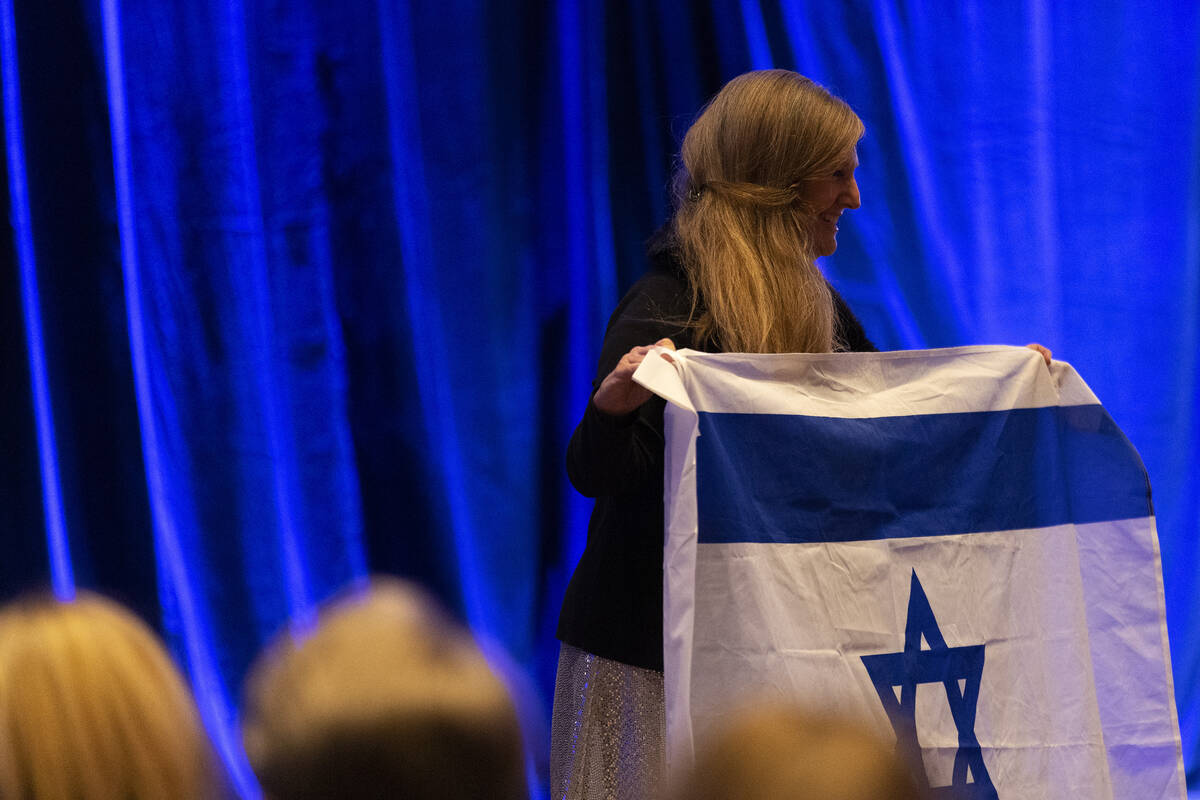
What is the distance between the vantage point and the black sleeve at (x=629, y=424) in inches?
54.5

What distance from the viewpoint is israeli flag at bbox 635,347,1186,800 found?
1413 millimetres

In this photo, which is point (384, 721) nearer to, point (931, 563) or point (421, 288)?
point (931, 563)

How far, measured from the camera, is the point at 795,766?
0.59m

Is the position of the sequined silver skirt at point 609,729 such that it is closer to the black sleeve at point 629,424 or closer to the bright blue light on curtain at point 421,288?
the black sleeve at point 629,424

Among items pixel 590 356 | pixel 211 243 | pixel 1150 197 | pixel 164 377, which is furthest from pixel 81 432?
pixel 1150 197

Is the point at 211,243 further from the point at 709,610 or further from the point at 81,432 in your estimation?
the point at 709,610

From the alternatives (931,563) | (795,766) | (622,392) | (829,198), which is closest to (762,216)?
(829,198)

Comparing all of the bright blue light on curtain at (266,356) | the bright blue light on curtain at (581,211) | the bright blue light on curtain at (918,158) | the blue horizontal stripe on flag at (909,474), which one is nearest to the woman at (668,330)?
the blue horizontal stripe on flag at (909,474)

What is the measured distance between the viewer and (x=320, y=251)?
8.56 ft

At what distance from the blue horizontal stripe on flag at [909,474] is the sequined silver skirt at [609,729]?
0.21 meters

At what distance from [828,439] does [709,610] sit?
0.29 meters

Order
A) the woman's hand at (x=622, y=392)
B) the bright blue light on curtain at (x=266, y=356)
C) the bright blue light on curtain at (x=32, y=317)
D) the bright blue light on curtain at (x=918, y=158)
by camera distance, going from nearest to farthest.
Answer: the woman's hand at (x=622, y=392) < the bright blue light on curtain at (x=32, y=317) < the bright blue light on curtain at (x=266, y=356) < the bright blue light on curtain at (x=918, y=158)

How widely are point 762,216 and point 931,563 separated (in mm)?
525

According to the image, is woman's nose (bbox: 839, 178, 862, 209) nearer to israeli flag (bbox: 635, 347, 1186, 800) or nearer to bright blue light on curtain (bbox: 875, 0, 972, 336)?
israeli flag (bbox: 635, 347, 1186, 800)
